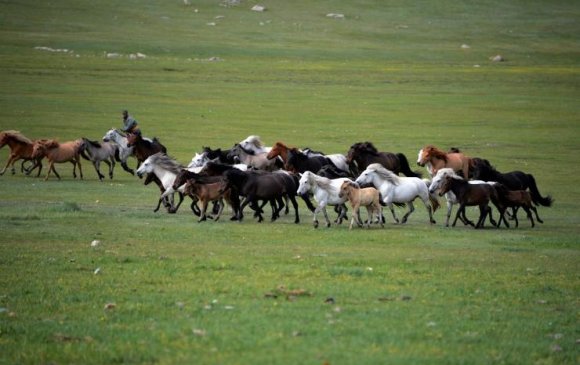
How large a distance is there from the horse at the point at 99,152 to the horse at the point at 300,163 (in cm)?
681

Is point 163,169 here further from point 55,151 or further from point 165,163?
point 55,151

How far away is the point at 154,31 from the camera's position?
90.8 meters

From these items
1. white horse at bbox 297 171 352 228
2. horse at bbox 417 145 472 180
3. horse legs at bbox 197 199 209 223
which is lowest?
horse legs at bbox 197 199 209 223

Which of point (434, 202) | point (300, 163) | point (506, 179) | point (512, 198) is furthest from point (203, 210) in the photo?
point (506, 179)

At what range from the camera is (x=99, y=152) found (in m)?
29.4

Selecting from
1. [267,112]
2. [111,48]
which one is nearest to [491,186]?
[267,112]

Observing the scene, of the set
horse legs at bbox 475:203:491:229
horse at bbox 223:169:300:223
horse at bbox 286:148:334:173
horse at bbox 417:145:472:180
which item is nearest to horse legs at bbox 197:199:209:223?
horse at bbox 223:169:300:223

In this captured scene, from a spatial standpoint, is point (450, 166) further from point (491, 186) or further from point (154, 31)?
point (154, 31)

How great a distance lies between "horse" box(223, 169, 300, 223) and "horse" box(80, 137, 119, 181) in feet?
28.1

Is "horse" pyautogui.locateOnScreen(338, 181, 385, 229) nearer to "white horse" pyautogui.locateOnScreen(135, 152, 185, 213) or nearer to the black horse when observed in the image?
"white horse" pyautogui.locateOnScreen(135, 152, 185, 213)

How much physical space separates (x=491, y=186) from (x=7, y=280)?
1144cm

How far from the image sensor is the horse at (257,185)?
70.6 feet

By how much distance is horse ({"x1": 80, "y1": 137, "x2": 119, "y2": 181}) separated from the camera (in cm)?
2911

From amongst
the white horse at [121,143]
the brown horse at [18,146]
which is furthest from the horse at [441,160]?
the brown horse at [18,146]
